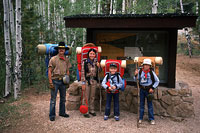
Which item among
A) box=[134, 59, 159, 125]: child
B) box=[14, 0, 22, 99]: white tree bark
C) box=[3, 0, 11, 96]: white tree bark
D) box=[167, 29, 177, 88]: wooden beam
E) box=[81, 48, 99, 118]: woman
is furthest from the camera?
box=[3, 0, 11, 96]: white tree bark

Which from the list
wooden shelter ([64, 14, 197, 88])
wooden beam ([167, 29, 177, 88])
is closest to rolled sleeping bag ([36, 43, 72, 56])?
wooden shelter ([64, 14, 197, 88])

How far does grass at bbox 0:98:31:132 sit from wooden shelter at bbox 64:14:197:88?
10.2ft

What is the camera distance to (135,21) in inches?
202

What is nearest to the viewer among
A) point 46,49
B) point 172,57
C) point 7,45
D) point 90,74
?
point 46,49

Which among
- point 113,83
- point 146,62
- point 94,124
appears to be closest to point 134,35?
point 146,62

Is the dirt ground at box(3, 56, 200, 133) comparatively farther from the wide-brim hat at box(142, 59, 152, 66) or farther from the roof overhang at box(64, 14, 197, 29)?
the roof overhang at box(64, 14, 197, 29)

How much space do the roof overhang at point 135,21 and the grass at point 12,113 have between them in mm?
3121

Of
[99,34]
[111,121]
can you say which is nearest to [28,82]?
[99,34]

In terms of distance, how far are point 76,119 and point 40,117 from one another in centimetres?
110

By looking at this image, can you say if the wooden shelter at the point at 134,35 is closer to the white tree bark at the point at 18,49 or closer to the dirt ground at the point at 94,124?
the dirt ground at the point at 94,124

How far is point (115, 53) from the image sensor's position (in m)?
6.26

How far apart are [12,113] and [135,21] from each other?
471cm

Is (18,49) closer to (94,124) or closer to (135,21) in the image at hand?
(94,124)

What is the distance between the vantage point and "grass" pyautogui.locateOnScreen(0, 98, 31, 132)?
16.5 ft
